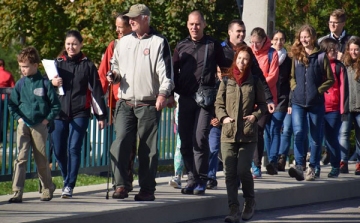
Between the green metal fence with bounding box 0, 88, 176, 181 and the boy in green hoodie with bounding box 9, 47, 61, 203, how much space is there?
93 cm

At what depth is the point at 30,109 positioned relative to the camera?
1096 centimetres

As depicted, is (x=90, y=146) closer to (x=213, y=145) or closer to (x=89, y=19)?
(x=213, y=145)

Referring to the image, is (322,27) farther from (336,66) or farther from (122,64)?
(122,64)

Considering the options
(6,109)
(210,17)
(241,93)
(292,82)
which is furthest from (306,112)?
(210,17)

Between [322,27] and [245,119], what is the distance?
10.1 meters

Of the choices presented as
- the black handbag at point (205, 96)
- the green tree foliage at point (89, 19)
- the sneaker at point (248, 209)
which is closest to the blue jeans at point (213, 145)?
the black handbag at point (205, 96)

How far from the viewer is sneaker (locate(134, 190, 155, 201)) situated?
11.1m

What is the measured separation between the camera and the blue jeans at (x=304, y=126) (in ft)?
44.4

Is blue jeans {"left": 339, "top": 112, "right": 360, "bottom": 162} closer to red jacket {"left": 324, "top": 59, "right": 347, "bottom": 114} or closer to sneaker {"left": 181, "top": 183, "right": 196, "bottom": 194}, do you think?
red jacket {"left": 324, "top": 59, "right": 347, "bottom": 114}

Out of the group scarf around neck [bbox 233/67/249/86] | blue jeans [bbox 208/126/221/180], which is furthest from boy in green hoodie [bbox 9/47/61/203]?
blue jeans [bbox 208/126/221/180]

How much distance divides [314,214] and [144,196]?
6.83 ft

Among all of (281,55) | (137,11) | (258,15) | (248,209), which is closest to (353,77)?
(281,55)

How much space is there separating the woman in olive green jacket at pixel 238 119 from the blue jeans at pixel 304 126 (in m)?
2.66

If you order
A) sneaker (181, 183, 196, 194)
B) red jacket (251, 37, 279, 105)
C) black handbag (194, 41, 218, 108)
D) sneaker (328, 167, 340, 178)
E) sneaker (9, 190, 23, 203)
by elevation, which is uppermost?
red jacket (251, 37, 279, 105)
